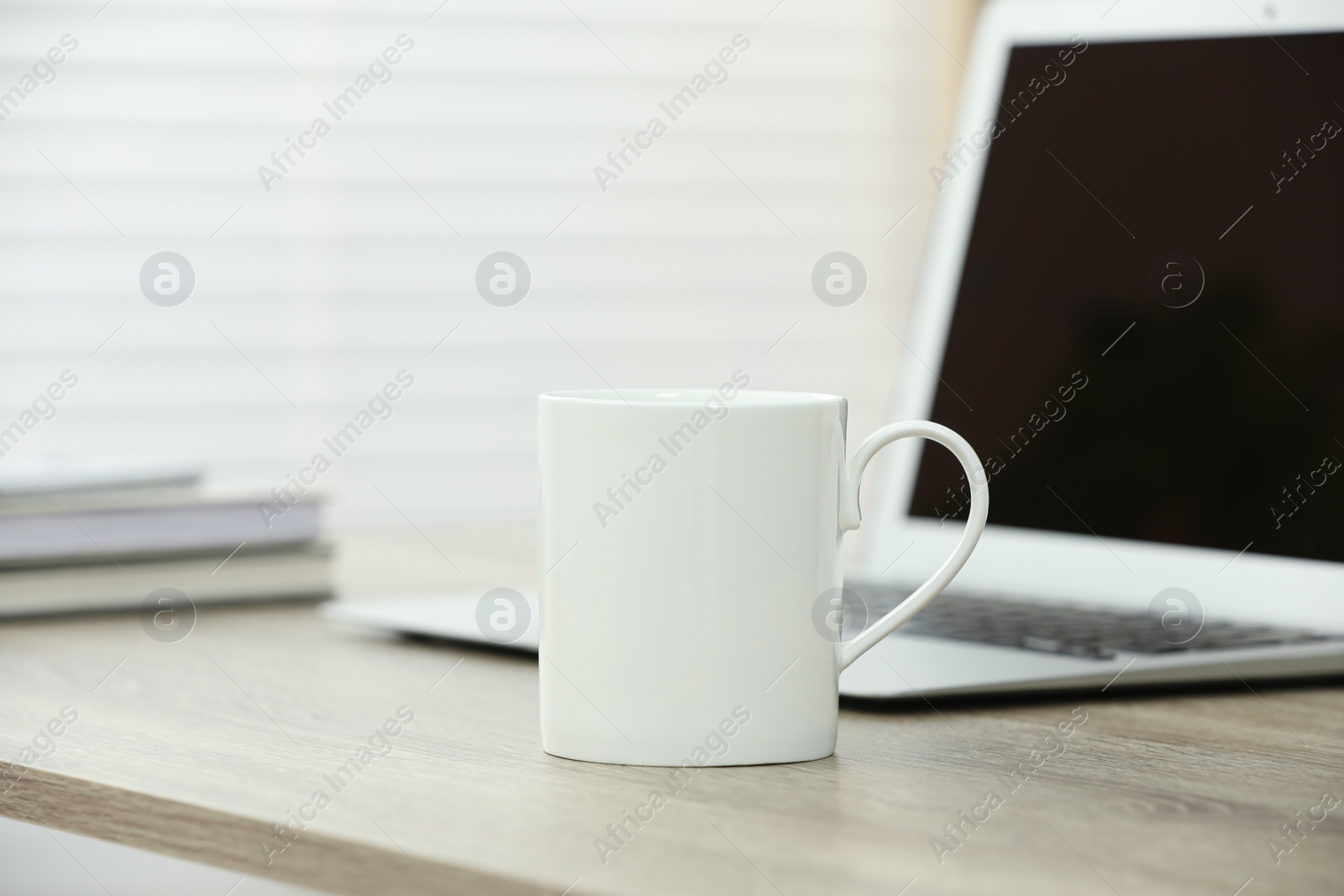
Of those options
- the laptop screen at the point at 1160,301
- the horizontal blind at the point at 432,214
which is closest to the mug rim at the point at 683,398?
the laptop screen at the point at 1160,301

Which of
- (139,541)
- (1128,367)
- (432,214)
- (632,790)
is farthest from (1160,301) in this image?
(432,214)

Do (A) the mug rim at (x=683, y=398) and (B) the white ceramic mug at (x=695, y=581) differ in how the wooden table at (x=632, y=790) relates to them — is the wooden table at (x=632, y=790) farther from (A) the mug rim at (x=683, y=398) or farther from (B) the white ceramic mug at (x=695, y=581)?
(A) the mug rim at (x=683, y=398)

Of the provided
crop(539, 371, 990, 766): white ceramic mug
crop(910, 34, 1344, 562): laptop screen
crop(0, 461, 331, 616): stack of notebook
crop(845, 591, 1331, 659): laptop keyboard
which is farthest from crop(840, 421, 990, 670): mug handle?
crop(0, 461, 331, 616): stack of notebook

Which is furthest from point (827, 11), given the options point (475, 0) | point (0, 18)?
point (0, 18)

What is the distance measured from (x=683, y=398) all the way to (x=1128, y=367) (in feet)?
1.36

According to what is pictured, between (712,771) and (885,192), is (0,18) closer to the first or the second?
(885,192)

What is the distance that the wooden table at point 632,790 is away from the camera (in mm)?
442

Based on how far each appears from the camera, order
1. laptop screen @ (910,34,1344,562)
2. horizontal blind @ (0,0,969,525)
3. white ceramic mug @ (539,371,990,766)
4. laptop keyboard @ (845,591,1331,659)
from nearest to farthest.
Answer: white ceramic mug @ (539,371,990,766) → laptop keyboard @ (845,591,1331,659) → laptop screen @ (910,34,1344,562) → horizontal blind @ (0,0,969,525)

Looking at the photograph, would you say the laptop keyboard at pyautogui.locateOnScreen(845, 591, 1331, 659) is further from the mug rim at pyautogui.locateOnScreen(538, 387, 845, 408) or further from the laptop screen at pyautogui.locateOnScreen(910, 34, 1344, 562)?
the mug rim at pyautogui.locateOnScreen(538, 387, 845, 408)

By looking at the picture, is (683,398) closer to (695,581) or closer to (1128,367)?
(695,581)

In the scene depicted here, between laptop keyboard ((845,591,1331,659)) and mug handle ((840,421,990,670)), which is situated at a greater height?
mug handle ((840,421,990,670))

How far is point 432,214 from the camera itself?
224cm

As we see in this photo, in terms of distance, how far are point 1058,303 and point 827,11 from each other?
171cm

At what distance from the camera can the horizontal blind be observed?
6.65 feet
